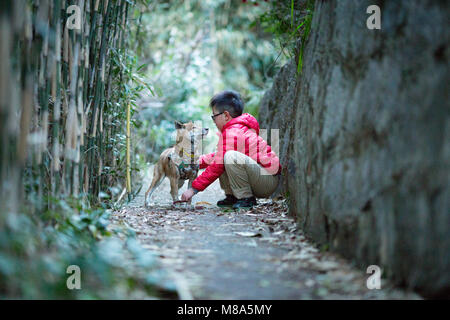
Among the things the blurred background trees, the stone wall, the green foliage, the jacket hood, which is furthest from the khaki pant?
the green foliage

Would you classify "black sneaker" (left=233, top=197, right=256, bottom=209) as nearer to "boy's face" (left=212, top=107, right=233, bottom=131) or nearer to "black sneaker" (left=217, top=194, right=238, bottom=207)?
"black sneaker" (left=217, top=194, right=238, bottom=207)

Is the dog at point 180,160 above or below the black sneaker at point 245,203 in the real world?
above

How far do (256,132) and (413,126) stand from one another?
262 centimetres

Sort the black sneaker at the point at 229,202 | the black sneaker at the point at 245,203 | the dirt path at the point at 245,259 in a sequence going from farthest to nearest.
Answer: the black sneaker at the point at 229,202 → the black sneaker at the point at 245,203 → the dirt path at the point at 245,259

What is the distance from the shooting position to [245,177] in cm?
382

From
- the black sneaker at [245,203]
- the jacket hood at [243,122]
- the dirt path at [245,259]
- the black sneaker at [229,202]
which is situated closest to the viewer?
the dirt path at [245,259]

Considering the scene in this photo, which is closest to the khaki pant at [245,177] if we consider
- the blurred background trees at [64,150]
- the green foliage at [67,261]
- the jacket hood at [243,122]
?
the jacket hood at [243,122]

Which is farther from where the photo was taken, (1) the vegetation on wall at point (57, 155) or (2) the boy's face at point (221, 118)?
(2) the boy's face at point (221, 118)

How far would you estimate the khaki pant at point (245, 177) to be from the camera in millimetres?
3748

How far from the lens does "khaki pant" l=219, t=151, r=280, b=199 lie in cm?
375

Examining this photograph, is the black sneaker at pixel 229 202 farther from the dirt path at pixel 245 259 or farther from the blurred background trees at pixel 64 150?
the blurred background trees at pixel 64 150

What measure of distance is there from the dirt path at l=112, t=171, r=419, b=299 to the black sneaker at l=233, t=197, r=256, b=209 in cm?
38

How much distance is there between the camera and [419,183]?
1473 mm

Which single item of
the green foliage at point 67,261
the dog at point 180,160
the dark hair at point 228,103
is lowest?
the green foliage at point 67,261
